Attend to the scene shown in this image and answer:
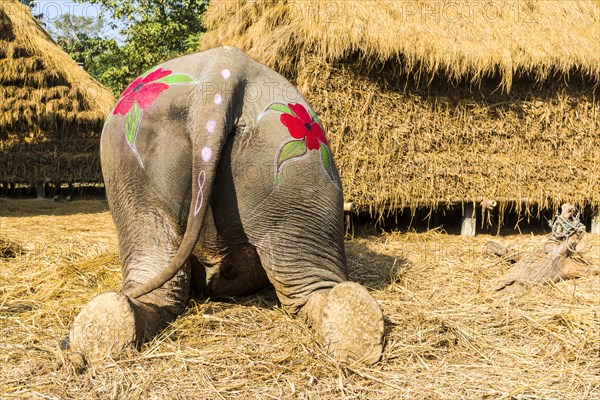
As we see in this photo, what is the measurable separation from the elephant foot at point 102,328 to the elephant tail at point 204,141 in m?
0.18

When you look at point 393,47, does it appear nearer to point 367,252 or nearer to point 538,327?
point 367,252

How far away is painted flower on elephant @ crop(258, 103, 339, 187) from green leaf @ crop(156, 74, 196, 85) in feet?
1.37

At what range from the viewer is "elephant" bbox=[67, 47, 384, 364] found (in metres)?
2.78

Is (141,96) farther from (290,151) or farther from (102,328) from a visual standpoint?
(102,328)

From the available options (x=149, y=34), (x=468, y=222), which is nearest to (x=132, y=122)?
(x=468, y=222)

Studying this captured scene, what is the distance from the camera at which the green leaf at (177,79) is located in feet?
9.83

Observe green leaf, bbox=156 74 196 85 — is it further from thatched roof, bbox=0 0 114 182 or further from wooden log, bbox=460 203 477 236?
thatched roof, bbox=0 0 114 182

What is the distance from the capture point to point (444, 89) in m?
6.93

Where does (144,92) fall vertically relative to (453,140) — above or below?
above

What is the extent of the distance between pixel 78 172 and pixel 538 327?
1063cm

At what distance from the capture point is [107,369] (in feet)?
7.74

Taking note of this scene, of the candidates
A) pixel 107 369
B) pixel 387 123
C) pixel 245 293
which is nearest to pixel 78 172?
pixel 387 123

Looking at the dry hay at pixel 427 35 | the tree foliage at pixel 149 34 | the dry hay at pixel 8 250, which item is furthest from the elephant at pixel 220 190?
the tree foliage at pixel 149 34

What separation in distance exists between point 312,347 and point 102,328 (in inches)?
35.2
